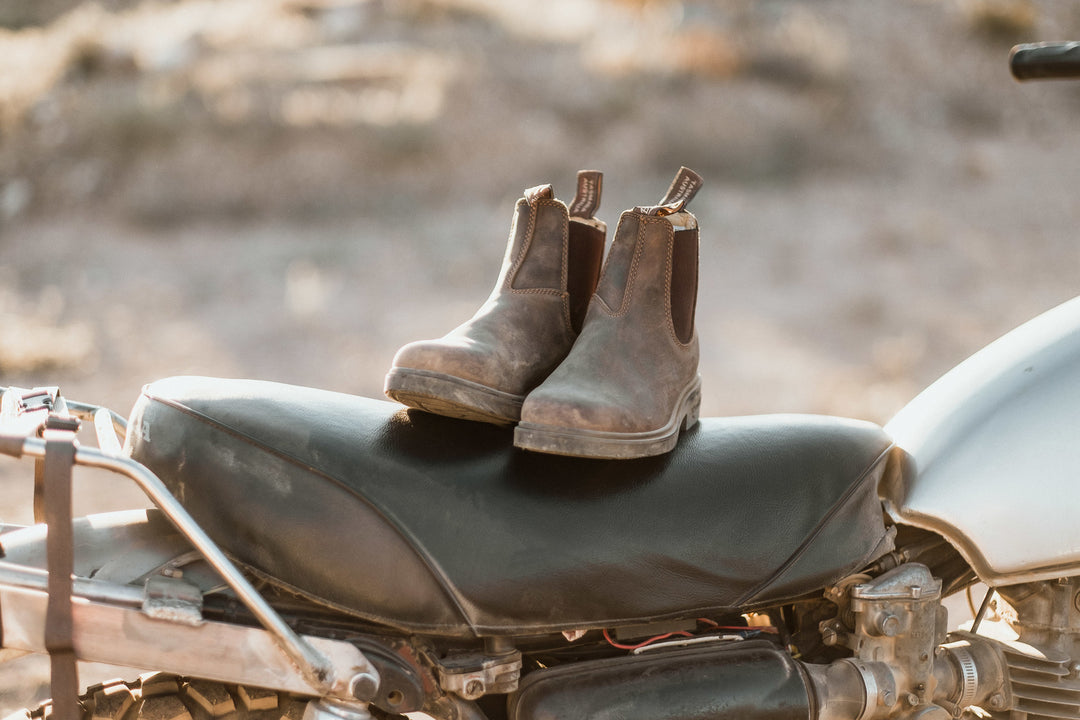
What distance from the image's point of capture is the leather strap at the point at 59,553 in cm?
140

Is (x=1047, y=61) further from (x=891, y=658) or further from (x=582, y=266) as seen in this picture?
(x=891, y=658)

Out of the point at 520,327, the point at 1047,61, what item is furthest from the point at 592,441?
the point at 1047,61

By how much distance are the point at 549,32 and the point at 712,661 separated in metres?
15.2

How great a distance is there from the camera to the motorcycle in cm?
148

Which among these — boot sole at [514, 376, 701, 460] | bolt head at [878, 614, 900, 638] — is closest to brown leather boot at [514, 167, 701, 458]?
boot sole at [514, 376, 701, 460]

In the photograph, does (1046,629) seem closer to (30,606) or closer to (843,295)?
(30,606)

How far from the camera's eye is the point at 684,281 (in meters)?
1.73

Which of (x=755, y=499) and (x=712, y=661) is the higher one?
(x=755, y=499)

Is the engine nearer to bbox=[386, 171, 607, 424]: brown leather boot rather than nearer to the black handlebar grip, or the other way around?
bbox=[386, 171, 607, 424]: brown leather boot

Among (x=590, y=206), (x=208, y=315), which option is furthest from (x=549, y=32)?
(x=590, y=206)

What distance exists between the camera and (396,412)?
1.70m

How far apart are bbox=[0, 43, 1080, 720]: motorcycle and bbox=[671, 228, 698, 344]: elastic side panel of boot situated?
19 cm

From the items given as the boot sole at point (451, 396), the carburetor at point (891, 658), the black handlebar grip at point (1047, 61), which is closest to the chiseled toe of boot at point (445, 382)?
the boot sole at point (451, 396)

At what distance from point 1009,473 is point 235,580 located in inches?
48.7
